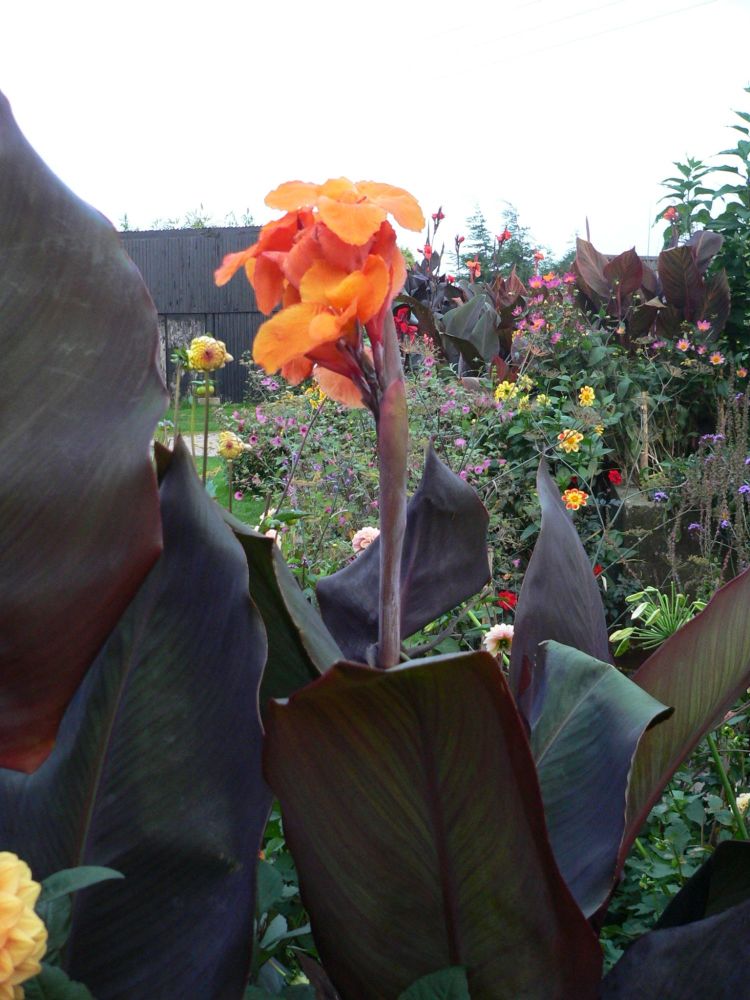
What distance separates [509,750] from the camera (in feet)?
1.85

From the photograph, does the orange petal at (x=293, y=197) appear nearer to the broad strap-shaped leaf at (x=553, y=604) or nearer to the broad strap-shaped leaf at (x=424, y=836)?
the broad strap-shaped leaf at (x=424, y=836)

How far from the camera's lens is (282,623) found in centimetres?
77

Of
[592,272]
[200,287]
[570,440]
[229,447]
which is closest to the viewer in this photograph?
[229,447]

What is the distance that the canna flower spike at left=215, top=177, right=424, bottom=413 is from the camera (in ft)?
1.91

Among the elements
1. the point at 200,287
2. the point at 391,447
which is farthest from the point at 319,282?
the point at 200,287

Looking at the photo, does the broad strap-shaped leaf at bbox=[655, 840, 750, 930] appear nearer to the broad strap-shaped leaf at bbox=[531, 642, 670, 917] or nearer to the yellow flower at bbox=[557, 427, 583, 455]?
the broad strap-shaped leaf at bbox=[531, 642, 670, 917]

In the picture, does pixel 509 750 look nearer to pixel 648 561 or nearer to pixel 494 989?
pixel 494 989

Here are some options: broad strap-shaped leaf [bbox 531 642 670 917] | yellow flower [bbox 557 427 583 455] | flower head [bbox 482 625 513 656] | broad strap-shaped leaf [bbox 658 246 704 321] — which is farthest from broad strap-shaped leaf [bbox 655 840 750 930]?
broad strap-shaped leaf [bbox 658 246 704 321]

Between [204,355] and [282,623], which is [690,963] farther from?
[204,355]

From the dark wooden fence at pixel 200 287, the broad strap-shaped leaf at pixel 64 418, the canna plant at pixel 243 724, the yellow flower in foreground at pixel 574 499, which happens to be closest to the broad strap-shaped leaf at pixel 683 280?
the yellow flower in foreground at pixel 574 499

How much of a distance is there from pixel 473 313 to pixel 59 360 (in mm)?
5094

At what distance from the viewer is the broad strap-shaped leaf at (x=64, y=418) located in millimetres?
537

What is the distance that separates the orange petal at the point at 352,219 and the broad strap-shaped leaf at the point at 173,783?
183mm

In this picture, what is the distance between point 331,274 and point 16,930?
0.40 metres
